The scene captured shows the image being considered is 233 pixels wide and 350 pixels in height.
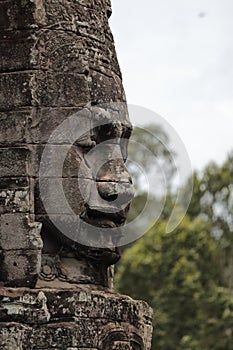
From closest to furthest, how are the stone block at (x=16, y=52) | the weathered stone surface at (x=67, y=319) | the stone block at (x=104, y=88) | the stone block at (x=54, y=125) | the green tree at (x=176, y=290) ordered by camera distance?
the weathered stone surface at (x=67, y=319) → the stone block at (x=54, y=125) → the stone block at (x=16, y=52) → the stone block at (x=104, y=88) → the green tree at (x=176, y=290)

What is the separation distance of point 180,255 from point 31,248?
81.4 feet

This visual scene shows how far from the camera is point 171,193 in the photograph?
42500 mm

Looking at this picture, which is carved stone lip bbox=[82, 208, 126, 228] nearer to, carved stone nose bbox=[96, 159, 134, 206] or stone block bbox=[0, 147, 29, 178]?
carved stone nose bbox=[96, 159, 134, 206]

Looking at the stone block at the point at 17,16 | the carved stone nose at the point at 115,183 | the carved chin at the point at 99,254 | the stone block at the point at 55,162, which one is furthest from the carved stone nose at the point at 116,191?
the stone block at the point at 17,16

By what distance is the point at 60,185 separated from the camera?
38.2 feet

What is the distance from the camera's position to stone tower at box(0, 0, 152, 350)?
451 inches

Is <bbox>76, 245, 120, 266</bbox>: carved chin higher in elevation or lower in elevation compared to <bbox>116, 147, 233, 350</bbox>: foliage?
lower

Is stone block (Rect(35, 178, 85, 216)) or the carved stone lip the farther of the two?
the carved stone lip

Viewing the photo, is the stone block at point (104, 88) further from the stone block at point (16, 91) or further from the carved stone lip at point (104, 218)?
the carved stone lip at point (104, 218)

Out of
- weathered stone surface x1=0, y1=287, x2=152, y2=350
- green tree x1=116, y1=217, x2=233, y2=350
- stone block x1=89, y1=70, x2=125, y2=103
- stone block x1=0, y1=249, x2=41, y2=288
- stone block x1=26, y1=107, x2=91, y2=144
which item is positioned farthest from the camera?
green tree x1=116, y1=217, x2=233, y2=350

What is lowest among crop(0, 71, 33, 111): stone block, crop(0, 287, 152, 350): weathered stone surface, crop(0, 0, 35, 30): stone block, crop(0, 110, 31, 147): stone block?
crop(0, 287, 152, 350): weathered stone surface

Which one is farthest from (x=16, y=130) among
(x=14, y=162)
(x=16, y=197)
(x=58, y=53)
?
(x=58, y=53)

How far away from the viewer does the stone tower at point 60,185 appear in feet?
37.6

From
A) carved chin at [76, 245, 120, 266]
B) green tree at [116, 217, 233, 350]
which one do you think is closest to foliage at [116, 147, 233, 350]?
green tree at [116, 217, 233, 350]
